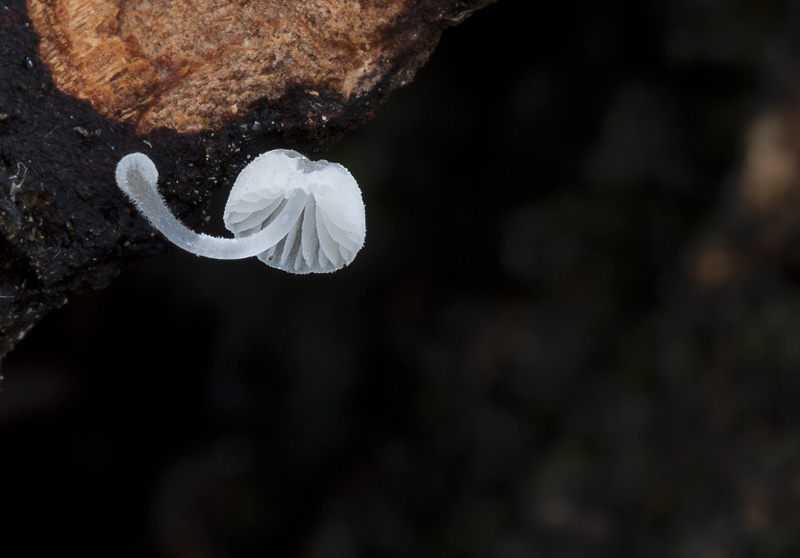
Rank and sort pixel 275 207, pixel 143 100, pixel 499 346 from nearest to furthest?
pixel 143 100, pixel 275 207, pixel 499 346

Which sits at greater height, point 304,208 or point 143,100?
point 143,100

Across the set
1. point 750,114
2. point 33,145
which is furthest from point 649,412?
point 33,145

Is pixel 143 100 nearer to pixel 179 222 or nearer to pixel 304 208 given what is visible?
pixel 179 222

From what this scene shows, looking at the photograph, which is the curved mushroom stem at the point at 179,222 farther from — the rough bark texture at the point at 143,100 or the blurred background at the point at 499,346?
the blurred background at the point at 499,346

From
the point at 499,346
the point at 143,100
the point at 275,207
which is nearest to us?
the point at 143,100

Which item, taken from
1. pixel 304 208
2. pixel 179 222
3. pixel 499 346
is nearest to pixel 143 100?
pixel 179 222

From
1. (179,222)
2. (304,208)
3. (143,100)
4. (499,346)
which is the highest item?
(143,100)
